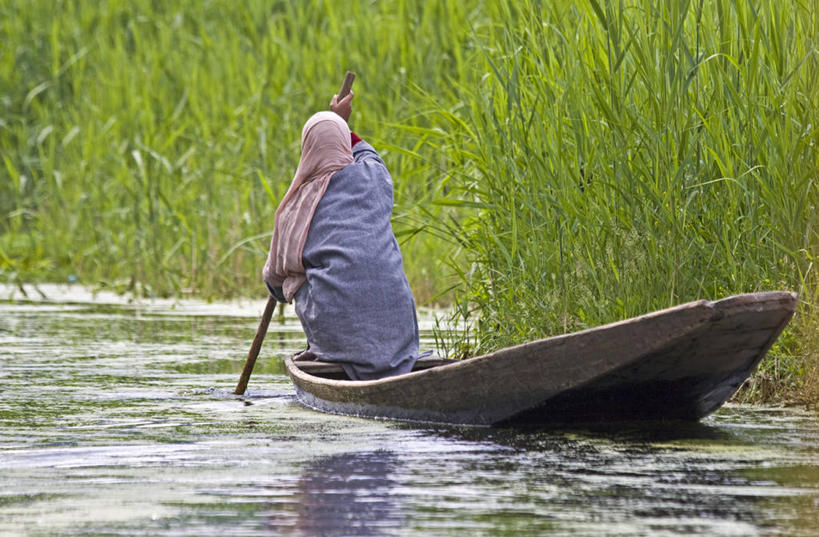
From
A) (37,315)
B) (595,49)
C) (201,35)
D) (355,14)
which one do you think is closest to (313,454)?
(595,49)

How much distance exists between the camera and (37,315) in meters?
11.1

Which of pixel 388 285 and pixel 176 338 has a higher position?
pixel 388 285

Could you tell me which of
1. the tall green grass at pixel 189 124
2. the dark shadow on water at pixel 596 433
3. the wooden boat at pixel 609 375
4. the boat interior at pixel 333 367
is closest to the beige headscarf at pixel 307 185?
the boat interior at pixel 333 367

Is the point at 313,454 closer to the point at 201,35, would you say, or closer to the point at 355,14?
the point at 355,14

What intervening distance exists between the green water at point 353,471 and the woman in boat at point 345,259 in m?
0.41

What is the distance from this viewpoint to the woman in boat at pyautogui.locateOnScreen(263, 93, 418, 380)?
6.61 metres

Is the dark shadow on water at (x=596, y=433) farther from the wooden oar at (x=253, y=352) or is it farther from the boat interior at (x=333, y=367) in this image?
the wooden oar at (x=253, y=352)

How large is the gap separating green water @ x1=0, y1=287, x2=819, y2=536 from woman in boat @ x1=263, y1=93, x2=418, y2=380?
410 millimetres

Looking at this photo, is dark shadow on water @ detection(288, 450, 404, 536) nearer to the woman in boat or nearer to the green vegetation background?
the woman in boat

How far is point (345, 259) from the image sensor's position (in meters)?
6.62

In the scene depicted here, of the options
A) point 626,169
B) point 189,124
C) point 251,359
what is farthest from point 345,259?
point 189,124

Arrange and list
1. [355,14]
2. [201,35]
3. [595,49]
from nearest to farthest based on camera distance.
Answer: [595,49] → [355,14] → [201,35]

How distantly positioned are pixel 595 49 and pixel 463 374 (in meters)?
1.81

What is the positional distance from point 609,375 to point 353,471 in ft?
3.51
